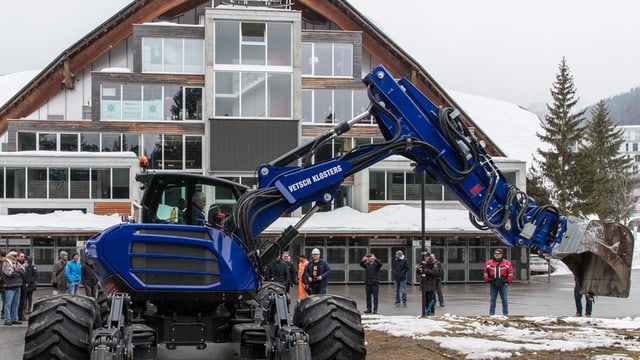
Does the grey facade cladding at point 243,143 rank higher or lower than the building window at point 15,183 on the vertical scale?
higher

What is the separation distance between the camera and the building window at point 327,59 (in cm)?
4572

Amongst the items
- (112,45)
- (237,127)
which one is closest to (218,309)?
(237,127)

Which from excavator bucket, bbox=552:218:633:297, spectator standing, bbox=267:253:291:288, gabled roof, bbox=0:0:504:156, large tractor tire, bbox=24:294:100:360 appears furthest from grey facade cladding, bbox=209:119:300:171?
large tractor tire, bbox=24:294:100:360

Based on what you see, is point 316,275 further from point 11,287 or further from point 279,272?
point 11,287

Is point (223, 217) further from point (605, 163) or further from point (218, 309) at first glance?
point (605, 163)

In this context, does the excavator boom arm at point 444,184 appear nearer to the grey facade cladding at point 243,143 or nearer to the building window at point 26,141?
the grey facade cladding at point 243,143

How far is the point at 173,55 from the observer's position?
44.2m

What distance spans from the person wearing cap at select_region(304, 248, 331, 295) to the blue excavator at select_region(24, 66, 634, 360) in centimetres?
966

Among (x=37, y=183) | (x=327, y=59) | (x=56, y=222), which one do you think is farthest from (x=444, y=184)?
(x=327, y=59)

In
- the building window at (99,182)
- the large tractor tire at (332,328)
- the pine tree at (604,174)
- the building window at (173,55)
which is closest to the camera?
the large tractor tire at (332,328)

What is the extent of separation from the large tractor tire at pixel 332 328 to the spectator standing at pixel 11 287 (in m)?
12.8

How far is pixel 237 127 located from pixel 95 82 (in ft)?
28.1

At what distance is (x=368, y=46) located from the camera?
1975 inches

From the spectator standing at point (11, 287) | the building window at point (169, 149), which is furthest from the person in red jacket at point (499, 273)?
the building window at point (169, 149)
